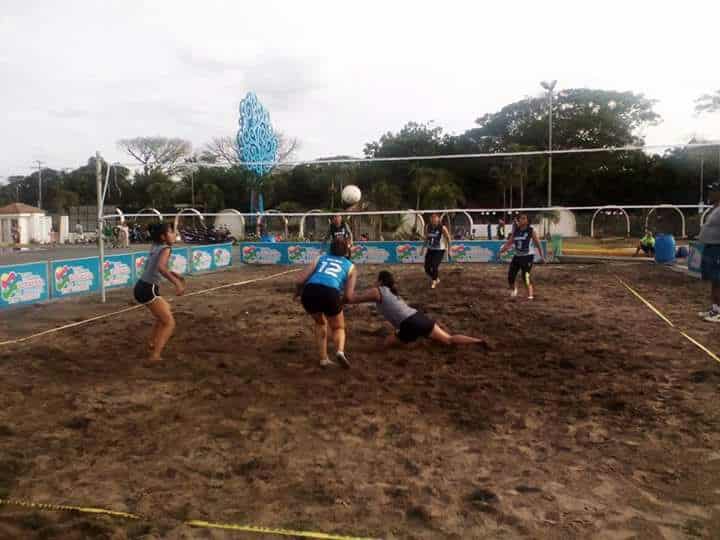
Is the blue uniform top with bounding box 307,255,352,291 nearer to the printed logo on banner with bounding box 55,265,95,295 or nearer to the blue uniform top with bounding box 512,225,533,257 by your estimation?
the blue uniform top with bounding box 512,225,533,257

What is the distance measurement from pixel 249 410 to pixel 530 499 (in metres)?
2.46

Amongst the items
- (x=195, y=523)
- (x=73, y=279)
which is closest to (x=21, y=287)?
(x=73, y=279)

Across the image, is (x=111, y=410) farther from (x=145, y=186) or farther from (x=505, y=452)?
(x=145, y=186)

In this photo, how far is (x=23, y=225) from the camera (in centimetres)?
4681

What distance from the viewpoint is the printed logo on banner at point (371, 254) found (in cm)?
2195

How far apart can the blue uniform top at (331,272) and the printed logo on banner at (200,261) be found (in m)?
13.0

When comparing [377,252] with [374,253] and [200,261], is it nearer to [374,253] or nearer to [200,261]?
[374,253]

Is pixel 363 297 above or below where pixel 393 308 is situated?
above

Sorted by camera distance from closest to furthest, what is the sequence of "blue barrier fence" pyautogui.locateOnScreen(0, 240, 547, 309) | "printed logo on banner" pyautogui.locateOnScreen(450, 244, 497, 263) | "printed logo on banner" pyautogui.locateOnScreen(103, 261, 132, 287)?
"blue barrier fence" pyautogui.locateOnScreen(0, 240, 547, 309) → "printed logo on banner" pyautogui.locateOnScreen(103, 261, 132, 287) → "printed logo on banner" pyautogui.locateOnScreen(450, 244, 497, 263)

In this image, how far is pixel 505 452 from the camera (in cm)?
393

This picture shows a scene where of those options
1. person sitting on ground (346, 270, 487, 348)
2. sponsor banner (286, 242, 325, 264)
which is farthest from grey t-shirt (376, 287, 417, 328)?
sponsor banner (286, 242, 325, 264)

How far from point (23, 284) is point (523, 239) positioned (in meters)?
9.66

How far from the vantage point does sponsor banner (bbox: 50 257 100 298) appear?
1220 centimetres

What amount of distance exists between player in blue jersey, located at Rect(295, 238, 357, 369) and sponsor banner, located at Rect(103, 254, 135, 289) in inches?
365
